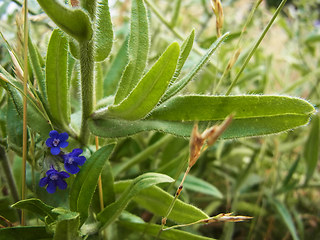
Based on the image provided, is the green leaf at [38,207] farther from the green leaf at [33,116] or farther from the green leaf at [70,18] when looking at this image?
the green leaf at [70,18]

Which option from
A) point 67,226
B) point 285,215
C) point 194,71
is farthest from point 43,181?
point 285,215

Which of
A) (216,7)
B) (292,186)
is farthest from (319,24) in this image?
(216,7)

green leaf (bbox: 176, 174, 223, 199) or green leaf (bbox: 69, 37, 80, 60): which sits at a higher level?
green leaf (bbox: 69, 37, 80, 60)

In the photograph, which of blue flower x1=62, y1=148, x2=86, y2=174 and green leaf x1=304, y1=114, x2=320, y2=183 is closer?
blue flower x1=62, y1=148, x2=86, y2=174

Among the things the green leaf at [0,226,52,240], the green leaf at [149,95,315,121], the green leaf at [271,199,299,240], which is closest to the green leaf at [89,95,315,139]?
the green leaf at [149,95,315,121]

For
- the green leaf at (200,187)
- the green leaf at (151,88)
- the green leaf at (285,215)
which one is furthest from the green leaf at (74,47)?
the green leaf at (285,215)

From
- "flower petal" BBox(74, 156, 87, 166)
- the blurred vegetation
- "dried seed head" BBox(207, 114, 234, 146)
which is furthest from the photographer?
the blurred vegetation

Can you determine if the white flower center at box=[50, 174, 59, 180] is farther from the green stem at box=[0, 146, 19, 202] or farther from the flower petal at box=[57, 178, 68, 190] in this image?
the green stem at box=[0, 146, 19, 202]

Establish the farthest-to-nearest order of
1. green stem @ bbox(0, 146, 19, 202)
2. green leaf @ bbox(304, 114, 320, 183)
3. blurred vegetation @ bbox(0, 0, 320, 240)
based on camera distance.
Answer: green leaf @ bbox(304, 114, 320, 183) < blurred vegetation @ bbox(0, 0, 320, 240) < green stem @ bbox(0, 146, 19, 202)
